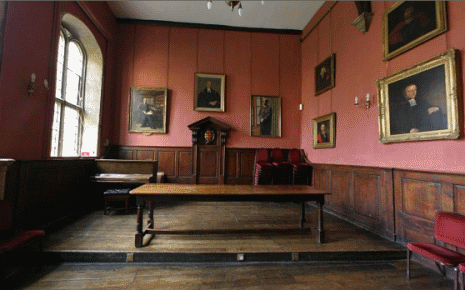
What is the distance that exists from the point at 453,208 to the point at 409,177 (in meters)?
0.60

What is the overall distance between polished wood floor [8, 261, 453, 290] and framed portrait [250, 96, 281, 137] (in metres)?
4.22

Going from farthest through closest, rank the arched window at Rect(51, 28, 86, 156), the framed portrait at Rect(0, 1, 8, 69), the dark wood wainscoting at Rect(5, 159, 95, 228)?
1. the arched window at Rect(51, 28, 86, 156)
2. the dark wood wainscoting at Rect(5, 159, 95, 228)
3. the framed portrait at Rect(0, 1, 8, 69)

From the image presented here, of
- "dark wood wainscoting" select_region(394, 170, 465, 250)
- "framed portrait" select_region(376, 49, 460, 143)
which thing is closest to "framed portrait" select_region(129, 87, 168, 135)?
"framed portrait" select_region(376, 49, 460, 143)

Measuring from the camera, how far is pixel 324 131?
5188mm

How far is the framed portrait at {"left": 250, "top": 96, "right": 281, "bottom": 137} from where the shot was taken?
6.35 meters

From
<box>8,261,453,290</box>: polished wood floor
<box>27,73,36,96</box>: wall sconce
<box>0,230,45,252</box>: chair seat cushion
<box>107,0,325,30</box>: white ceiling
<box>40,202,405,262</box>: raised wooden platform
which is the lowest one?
<box>8,261,453,290</box>: polished wood floor

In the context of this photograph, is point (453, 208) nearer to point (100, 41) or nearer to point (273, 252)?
point (273, 252)

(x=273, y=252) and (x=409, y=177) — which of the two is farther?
(x=409, y=177)

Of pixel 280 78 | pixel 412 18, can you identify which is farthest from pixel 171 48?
pixel 412 18

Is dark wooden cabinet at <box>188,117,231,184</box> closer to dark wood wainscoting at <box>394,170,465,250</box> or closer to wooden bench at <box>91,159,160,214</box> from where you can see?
wooden bench at <box>91,159,160,214</box>

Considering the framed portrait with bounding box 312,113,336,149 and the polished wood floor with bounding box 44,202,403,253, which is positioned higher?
the framed portrait with bounding box 312,113,336,149

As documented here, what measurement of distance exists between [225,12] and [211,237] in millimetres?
5769

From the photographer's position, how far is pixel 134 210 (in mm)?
4406

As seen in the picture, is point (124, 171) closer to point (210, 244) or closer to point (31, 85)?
point (31, 85)
